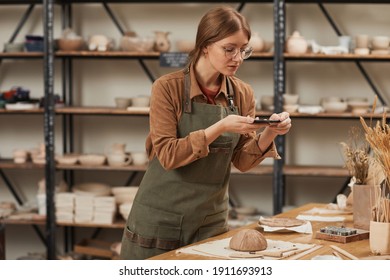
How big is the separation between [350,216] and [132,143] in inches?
122

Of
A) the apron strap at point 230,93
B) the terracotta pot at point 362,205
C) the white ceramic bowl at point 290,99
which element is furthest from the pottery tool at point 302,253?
the white ceramic bowl at point 290,99

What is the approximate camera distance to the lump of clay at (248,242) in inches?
97.7

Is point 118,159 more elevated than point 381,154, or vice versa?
point 381,154

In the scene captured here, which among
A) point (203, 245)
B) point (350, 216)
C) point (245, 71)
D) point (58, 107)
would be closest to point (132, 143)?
point (58, 107)

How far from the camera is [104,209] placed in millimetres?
5684

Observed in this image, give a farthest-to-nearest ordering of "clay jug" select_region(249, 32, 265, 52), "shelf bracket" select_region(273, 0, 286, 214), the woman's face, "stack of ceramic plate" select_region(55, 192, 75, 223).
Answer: "stack of ceramic plate" select_region(55, 192, 75, 223) → "clay jug" select_region(249, 32, 265, 52) → "shelf bracket" select_region(273, 0, 286, 214) → the woman's face

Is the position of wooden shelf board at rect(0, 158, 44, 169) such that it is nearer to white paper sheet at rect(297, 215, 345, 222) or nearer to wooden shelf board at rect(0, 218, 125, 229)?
wooden shelf board at rect(0, 218, 125, 229)

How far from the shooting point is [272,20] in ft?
19.5

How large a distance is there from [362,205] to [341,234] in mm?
274

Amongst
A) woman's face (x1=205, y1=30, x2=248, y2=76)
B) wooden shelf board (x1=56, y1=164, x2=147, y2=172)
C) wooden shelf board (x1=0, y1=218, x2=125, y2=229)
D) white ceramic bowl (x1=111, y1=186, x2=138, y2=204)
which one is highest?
woman's face (x1=205, y1=30, x2=248, y2=76)

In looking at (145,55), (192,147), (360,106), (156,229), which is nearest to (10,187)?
(145,55)

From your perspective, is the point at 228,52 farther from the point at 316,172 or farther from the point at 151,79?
the point at 151,79

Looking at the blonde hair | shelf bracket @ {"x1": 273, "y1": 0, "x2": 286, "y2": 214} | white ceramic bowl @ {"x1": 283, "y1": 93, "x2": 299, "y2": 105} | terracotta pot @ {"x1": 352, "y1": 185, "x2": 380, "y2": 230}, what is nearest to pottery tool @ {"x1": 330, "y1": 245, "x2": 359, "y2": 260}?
terracotta pot @ {"x1": 352, "y1": 185, "x2": 380, "y2": 230}

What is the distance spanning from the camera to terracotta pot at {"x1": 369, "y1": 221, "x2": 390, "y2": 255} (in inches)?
97.9
